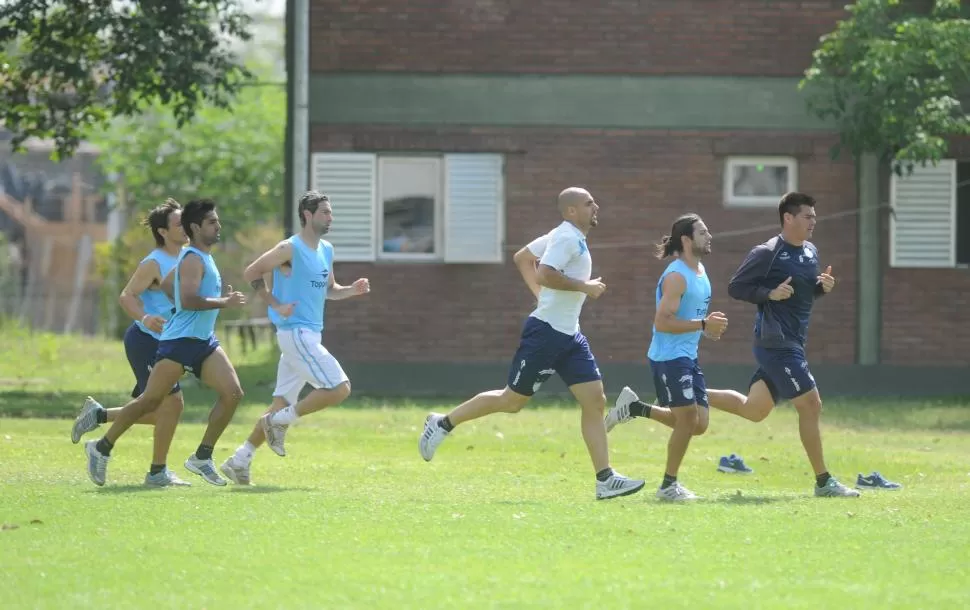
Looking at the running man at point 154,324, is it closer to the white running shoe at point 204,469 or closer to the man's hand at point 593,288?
the white running shoe at point 204,469

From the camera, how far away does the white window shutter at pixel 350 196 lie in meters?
23.6

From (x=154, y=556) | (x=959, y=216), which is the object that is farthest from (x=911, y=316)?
(x=154, y=556)

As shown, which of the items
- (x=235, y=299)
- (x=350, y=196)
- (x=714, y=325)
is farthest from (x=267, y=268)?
(x=350, y=196)

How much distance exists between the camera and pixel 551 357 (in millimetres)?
11461

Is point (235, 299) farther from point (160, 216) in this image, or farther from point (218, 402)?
point (160, 216)

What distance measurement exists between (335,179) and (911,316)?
7.96m

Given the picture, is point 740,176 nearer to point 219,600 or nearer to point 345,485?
point 345,485

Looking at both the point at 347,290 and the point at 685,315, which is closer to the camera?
the point at 685,315

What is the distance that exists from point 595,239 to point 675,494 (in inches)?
500

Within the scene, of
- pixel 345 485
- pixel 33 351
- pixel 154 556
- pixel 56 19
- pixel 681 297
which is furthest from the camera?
pixel 33 351

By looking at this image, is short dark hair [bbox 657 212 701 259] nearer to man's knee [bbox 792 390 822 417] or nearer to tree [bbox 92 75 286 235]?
man's knee [bbox 792 390 822 417]

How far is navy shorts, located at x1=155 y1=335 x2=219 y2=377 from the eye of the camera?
1178cm

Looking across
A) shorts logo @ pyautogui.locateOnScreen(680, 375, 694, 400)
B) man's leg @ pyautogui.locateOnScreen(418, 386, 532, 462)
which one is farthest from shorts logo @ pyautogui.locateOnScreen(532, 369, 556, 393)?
shorts logo @ pyautogui.locateOnScreen(680, 375, 694, 400)

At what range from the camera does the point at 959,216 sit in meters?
24.4
